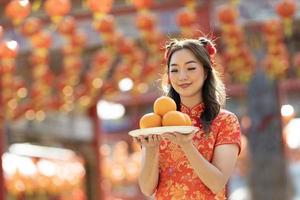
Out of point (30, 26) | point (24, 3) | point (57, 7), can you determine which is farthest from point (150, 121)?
point (30, 26)

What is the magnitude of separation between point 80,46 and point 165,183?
22.2 ft

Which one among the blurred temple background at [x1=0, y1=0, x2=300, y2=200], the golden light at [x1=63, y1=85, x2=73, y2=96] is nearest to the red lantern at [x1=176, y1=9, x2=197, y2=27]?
the blurred temple background at [x1=0, y1=0, x2=300, y2=200]

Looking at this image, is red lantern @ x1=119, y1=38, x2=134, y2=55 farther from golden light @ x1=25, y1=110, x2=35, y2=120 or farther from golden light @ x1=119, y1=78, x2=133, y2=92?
golden light @ x1=25, y1=110, x2=35, y2=120

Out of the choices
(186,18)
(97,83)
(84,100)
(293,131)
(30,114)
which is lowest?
(293,131)

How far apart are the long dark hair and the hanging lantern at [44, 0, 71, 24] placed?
17.2ft

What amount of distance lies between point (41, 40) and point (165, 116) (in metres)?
6.51

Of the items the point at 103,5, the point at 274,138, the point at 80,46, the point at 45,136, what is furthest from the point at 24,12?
the point at 45,136

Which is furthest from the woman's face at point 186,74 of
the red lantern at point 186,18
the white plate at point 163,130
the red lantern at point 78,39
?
the red lantern at point 78,39

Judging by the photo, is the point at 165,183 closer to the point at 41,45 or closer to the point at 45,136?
the point at 41,45

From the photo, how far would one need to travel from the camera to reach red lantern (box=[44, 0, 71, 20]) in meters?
8.68

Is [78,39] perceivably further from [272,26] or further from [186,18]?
[272,26]

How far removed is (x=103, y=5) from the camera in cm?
873

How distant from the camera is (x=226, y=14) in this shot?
9219 millimetres

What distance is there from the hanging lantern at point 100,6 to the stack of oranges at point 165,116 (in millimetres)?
5429
